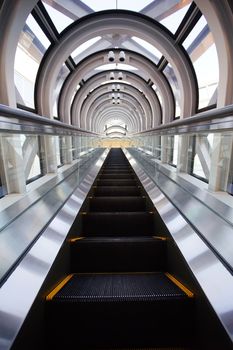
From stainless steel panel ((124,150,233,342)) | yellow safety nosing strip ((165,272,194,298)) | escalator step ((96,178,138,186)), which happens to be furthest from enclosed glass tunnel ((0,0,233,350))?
escalator step ((96,178,138,186))

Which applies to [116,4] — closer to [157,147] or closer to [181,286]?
[157,147]

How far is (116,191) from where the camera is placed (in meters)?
4.36

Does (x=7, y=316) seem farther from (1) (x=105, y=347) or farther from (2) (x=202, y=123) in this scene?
(2) (x=202, y=123)

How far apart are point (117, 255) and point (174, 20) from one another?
764 cm

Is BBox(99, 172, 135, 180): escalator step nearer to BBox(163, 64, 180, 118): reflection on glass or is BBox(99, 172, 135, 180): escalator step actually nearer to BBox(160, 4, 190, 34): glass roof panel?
BBox(160, 4, 190, 34): glass roof panel

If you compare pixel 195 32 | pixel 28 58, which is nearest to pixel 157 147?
pixel 195 32

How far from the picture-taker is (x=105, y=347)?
1.47m

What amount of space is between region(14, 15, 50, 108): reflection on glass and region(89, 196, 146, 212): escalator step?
16.4 feet

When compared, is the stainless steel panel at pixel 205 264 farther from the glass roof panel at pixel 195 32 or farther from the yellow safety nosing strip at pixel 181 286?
the glass roof panel at pixel 195 32

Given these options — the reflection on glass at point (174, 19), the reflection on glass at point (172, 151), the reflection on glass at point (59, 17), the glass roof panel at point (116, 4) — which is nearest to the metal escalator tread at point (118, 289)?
the reflection on glass at point (172, 151)

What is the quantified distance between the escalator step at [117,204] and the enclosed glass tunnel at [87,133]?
28cm

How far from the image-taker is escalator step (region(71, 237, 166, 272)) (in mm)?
2246

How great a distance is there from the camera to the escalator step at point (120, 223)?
297cm

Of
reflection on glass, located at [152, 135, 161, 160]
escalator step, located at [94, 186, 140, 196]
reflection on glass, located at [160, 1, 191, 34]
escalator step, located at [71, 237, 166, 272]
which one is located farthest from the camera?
reflection on glass, located at [160, 1, 191, 34]
